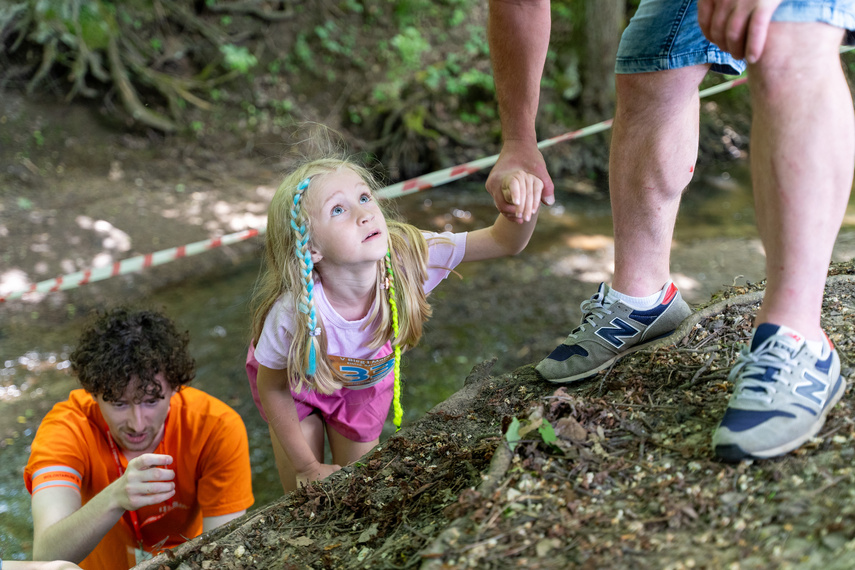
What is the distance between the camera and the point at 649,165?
219 cm

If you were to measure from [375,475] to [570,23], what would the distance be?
9874 mm

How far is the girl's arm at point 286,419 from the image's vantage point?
2537mm

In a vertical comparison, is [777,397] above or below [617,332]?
above

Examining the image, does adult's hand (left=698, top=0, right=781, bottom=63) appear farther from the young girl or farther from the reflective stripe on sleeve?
the reflective stripe on sleeve

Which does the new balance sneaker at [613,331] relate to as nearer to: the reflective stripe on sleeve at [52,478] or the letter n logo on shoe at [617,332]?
the letter n logo on shoe at [617,332]

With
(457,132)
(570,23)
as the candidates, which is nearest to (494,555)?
(457,132)

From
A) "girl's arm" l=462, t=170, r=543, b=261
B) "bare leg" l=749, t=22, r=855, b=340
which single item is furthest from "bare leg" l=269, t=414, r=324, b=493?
"bare leg" l=749, t=22, r=855, b=340

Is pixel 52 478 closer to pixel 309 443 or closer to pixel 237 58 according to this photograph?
pixel 309 443

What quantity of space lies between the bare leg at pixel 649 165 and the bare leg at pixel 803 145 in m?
0.65

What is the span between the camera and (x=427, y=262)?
8.91 feet

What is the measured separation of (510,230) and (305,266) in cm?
83

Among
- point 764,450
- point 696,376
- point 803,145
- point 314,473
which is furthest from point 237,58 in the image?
point 764,450

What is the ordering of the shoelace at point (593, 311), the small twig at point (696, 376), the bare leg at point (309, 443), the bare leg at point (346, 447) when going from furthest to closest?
1. the bare leg at point (346, 447)
2. the bare leg at point (309, 443)
3. the shoelace at point (593, 311)
4. the small twig at point (696, 376)

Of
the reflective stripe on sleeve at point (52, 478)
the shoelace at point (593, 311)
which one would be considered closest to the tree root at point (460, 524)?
the shoelace at point (593, 311)
